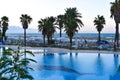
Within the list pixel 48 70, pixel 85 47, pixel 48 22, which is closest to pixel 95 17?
pixel 48 22

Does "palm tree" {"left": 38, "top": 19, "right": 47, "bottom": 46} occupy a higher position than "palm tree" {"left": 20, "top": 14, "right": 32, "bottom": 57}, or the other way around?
"palm tree" {"left": 20, "top": 14, "right": 32, "bottom": 57}

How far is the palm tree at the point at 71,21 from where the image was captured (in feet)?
141

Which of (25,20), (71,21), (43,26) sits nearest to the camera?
(71,21)

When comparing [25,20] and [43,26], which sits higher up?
[25,20]

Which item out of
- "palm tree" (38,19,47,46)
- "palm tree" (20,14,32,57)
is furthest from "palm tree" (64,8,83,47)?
"palm tree" (20,14,32,57)

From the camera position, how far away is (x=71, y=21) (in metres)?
43.3

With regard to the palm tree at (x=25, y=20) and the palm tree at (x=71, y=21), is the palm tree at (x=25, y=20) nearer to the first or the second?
the palm tree at (x=25, y=20)

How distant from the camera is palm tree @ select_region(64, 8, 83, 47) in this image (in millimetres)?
43094

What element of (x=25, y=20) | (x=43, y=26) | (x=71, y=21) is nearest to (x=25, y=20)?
(x=25, y=20)

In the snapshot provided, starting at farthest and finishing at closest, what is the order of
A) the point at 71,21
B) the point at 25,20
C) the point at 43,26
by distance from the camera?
the point at 25,20 → the point at 43,26 → the point at 71,21

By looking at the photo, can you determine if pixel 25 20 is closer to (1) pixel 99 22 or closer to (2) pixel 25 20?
(2) pixel 25 20

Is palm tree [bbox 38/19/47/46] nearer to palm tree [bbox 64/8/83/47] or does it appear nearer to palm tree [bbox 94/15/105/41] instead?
palm tree [bbox 64/8/83/47]

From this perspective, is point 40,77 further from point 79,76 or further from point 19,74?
point 19,74

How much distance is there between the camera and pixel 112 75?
19.3 m
